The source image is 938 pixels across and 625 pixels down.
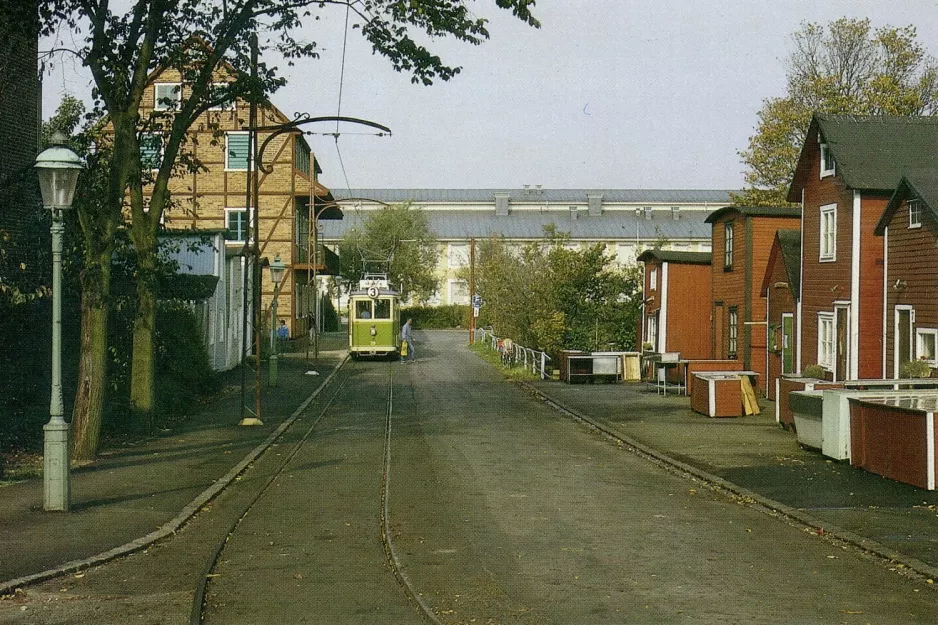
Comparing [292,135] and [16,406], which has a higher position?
[292,135]

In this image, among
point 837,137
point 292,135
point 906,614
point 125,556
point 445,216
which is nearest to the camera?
point 906,614

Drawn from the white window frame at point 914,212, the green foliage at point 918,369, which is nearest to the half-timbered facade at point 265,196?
the white window frame at point 914,212

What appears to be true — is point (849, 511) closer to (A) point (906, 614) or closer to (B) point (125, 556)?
(A) point (906, 614)

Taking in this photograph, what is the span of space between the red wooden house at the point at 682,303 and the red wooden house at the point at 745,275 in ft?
11.7

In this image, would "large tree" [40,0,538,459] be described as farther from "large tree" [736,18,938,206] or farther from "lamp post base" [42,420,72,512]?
"large tree" [736,18,938,206]

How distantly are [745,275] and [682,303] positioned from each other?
6.36 meters

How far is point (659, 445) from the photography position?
18328 mm

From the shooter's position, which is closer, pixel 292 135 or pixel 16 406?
pixel 16 406

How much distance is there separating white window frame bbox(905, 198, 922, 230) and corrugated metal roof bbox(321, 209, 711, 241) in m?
76.3

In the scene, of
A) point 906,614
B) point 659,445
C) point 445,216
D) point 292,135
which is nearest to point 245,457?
point 659,445

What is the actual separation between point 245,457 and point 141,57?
20.2 feet

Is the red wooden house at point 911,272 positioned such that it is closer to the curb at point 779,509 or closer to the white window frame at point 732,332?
the curb at point 779,509

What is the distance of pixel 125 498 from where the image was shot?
12344 millimetres

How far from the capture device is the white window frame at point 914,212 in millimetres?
21391
